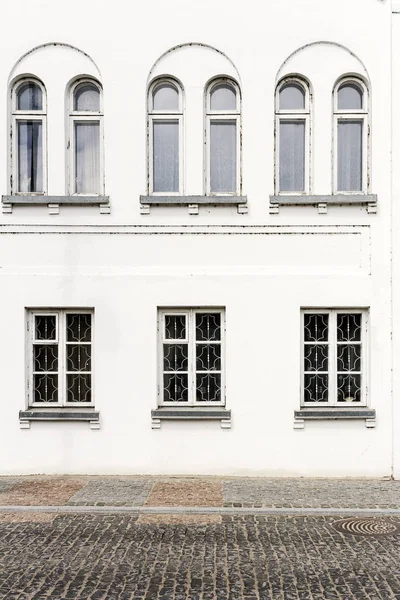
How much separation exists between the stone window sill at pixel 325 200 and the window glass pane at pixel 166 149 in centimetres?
174

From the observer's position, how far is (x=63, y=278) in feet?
37.4

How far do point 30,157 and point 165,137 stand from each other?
91.0 inches

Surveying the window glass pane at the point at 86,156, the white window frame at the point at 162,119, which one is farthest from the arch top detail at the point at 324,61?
the window glass pane at the point at 86,156

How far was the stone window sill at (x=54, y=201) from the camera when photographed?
11.3 meters

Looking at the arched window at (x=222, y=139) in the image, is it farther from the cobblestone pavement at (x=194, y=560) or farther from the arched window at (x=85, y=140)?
the cobblestone pavement at (x=194, y=560)

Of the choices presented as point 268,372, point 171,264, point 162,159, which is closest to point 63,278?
point 171,264

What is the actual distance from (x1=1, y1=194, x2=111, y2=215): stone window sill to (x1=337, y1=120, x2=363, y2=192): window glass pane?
3.96 meters

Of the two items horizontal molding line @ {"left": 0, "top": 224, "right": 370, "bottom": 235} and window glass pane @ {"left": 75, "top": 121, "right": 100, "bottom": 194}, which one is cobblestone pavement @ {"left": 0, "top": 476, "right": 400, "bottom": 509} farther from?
window glass pane @ {"left": 75, "top": 121, "right": 100, "bottom": 194}

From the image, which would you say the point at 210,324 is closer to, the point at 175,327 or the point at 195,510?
the point at 175,327

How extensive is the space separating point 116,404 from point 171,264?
2.49 metres

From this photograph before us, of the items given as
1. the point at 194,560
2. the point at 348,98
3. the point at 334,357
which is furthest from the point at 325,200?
the point at 194,560

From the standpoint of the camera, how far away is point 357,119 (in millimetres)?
11555

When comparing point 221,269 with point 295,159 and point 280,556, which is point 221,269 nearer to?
point 295,159

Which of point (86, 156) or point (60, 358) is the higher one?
point (86, 156)
